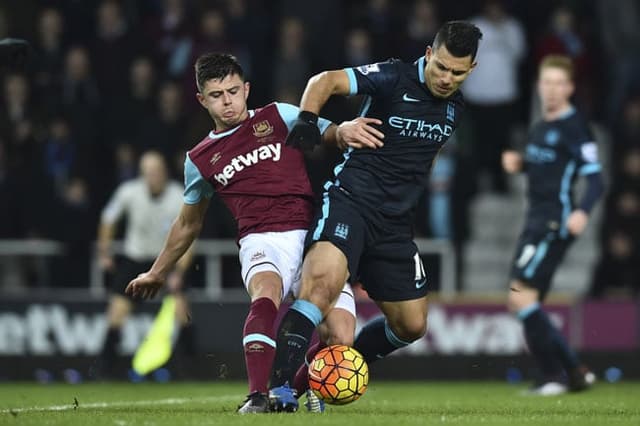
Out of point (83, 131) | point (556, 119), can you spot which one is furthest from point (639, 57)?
point (83, 131)

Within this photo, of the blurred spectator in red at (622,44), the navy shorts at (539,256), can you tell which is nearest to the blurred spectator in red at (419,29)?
the blurred spectator in red at (622,44)

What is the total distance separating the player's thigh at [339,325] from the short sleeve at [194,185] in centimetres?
96

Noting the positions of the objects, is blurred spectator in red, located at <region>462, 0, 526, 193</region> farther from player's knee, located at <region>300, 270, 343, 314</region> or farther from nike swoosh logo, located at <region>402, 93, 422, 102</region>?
player's knee, located at <region>300, 270, 343, 314</region>

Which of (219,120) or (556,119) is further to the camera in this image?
(556,119)

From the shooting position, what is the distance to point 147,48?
15.7 m

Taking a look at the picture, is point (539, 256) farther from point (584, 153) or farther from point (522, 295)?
point (584, 153)

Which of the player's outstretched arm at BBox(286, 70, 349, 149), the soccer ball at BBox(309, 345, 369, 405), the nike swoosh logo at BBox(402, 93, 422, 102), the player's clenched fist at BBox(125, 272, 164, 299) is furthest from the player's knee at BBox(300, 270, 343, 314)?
the nike swoosh logo at BBox(402, 93, 422, 102)

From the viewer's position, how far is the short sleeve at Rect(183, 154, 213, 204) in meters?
8.07

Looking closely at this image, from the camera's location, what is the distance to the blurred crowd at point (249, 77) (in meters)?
14.8

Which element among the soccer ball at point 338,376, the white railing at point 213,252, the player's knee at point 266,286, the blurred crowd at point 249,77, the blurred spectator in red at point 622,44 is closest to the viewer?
the soccer ball at point 338,376

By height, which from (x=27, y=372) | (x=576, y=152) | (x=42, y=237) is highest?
(x=576, y=152)

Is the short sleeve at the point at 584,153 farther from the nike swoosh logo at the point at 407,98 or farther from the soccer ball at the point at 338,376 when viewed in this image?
the soccer ball at the point at 338,376

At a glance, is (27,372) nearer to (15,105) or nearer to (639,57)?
(15,105)

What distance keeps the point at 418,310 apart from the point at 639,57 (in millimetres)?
8629
